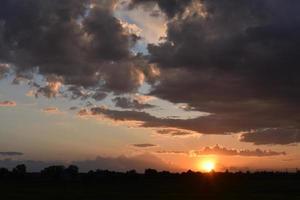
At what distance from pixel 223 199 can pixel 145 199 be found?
15.5m

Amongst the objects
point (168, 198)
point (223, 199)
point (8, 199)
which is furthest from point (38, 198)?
point (223, 199)

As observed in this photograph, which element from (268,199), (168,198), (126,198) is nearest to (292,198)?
(268,199)

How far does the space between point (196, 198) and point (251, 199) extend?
441 inches

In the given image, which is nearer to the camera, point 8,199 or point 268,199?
point 8,199

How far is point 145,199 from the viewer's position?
338ft

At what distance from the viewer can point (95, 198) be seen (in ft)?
338

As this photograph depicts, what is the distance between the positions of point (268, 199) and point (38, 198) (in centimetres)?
4750

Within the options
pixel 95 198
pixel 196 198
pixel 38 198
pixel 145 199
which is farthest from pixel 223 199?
pixel 38 198

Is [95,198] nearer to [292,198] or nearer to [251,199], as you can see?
[251,199]

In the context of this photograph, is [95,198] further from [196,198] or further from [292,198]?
[292,198]

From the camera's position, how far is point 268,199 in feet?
353

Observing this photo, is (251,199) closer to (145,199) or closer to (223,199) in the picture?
(223,199)

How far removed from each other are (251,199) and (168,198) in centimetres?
1695

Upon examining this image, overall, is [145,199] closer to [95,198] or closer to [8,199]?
[95,198]
